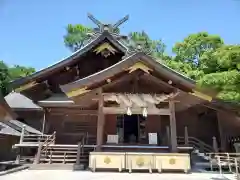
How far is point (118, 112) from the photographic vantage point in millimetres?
9023

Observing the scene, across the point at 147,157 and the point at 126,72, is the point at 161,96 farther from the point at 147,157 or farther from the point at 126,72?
the point at 147,157

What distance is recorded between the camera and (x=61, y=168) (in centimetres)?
866

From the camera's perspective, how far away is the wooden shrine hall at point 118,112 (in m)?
8.43

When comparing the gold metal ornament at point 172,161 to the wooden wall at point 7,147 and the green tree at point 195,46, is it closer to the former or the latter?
the wooden wall at point 7,147

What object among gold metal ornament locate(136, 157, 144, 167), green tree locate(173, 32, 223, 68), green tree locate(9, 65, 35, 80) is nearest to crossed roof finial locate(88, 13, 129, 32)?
gold metal ornament locate(136, 157, 144, 167)

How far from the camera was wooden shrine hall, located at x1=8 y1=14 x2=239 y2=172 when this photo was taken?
8430mm

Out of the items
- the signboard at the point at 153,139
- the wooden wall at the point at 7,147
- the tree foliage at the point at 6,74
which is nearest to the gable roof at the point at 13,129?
the wooden wall at the point at 7,147

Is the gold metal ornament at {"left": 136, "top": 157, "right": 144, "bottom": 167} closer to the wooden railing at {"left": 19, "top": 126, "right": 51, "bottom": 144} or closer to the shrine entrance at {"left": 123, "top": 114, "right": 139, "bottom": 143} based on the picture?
the shrine entrance at {"left": 123, "top": 114, "right": 139, "bottom": 143}

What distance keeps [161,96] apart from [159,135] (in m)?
2.96

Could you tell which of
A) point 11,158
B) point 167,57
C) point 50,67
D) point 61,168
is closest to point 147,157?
point 61,168

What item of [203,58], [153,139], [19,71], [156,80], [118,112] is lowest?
[153,139]

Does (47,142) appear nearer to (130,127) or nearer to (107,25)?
(130,127)

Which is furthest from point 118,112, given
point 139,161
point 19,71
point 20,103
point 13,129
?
point 19,71

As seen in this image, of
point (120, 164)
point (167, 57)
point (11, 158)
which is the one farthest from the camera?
point (167, 57)
